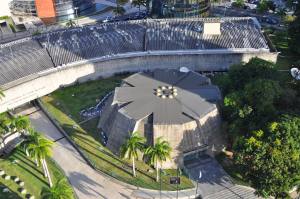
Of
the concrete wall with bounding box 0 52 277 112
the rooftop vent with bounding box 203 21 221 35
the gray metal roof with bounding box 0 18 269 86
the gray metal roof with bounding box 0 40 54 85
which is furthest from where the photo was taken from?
the rooftop vent with bounding box 203 21 221 35

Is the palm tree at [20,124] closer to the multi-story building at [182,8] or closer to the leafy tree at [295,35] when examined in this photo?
the multi-story building at [182,8]

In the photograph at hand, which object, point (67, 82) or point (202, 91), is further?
point (67, 82)

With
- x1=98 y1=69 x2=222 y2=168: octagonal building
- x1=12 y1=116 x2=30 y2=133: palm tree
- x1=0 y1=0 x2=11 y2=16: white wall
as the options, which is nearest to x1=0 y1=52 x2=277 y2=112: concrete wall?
x1=98 y1=69 x2=222 y2=168: octagonal building

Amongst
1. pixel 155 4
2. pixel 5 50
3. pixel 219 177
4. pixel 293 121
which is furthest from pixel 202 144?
pixel 155 4

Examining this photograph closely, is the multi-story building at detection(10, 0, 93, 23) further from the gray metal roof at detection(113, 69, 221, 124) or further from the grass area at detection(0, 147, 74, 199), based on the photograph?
the grass area at detection(0, 147, 74, 199)

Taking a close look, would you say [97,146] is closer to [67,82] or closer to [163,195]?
[163,195]

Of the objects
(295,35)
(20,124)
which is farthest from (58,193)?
(295,35)
